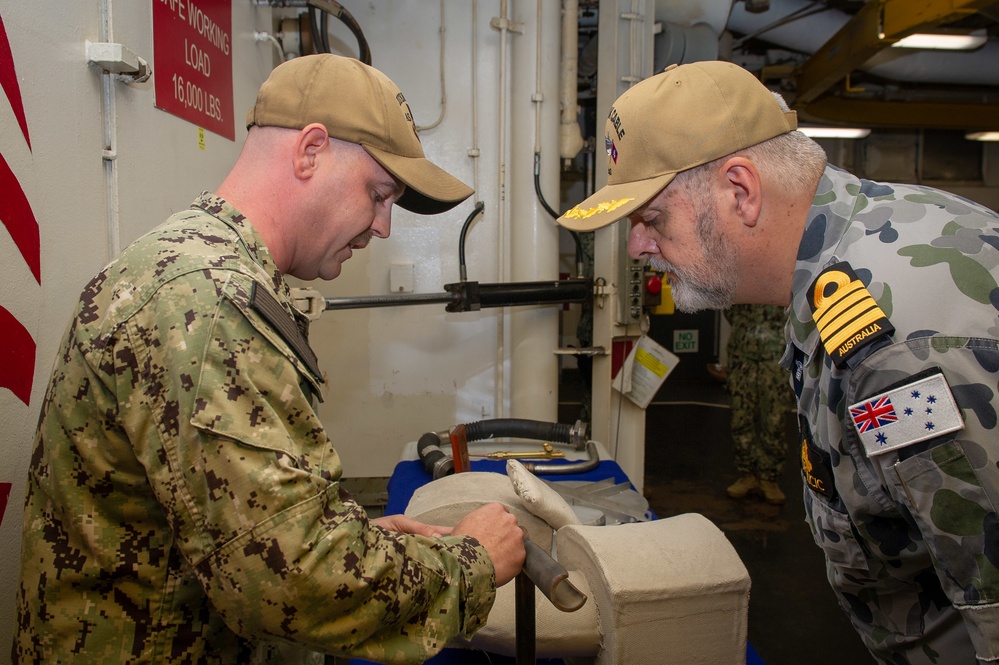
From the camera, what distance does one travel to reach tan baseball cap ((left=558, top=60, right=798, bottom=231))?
3.52ft

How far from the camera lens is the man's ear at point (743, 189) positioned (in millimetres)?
1063

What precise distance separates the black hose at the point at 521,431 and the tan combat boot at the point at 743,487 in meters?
2.11

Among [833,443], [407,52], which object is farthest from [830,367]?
[407,52]

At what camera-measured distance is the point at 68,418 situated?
0.78 metres

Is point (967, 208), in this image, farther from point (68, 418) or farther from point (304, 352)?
point (68, 418)

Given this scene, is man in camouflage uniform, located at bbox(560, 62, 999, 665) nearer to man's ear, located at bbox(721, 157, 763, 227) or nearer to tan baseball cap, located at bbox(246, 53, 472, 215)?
man's ear, located at bbox(721, 157, 763, 227)

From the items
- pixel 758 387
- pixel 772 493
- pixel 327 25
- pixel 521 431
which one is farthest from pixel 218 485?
pixel 772 493

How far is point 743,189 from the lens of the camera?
108 centimetres

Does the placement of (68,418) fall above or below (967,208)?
below

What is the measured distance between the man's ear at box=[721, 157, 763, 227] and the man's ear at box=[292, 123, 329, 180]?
0.65 metres

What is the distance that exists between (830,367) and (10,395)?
1274mm

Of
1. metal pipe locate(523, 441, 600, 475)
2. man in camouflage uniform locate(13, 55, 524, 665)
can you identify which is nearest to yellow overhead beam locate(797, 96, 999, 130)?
metal pipe locate(523, 441, 600, 475)

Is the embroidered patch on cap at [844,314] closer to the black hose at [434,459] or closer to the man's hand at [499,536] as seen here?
the man's hand at [499,536]

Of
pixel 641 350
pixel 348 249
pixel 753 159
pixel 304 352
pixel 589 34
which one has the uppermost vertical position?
pixel 589 34
